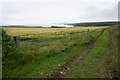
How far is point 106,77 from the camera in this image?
326 cm

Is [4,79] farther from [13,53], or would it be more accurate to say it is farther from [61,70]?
[61,70]

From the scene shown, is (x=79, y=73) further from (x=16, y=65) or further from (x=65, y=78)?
(x=16, y=65)

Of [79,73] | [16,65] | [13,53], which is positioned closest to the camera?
[79,73]

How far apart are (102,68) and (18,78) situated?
418cm

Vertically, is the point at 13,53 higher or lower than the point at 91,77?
higher

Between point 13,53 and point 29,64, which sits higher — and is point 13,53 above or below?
above

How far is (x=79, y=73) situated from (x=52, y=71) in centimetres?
134

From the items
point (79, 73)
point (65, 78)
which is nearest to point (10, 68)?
point (65, 78)

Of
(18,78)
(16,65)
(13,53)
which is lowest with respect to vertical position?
(18,78)

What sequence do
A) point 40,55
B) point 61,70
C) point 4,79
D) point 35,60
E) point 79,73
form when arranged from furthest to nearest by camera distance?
point 40,55, point 35,60, point 61,70, point 79,73, point 4,79

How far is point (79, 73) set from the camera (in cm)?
356

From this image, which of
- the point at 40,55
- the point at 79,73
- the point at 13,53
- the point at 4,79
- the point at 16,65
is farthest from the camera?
the point at 40,55

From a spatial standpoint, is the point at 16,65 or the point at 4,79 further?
the point at 16,65

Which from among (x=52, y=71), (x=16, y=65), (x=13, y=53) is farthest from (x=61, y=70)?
(x=13, y=53)
